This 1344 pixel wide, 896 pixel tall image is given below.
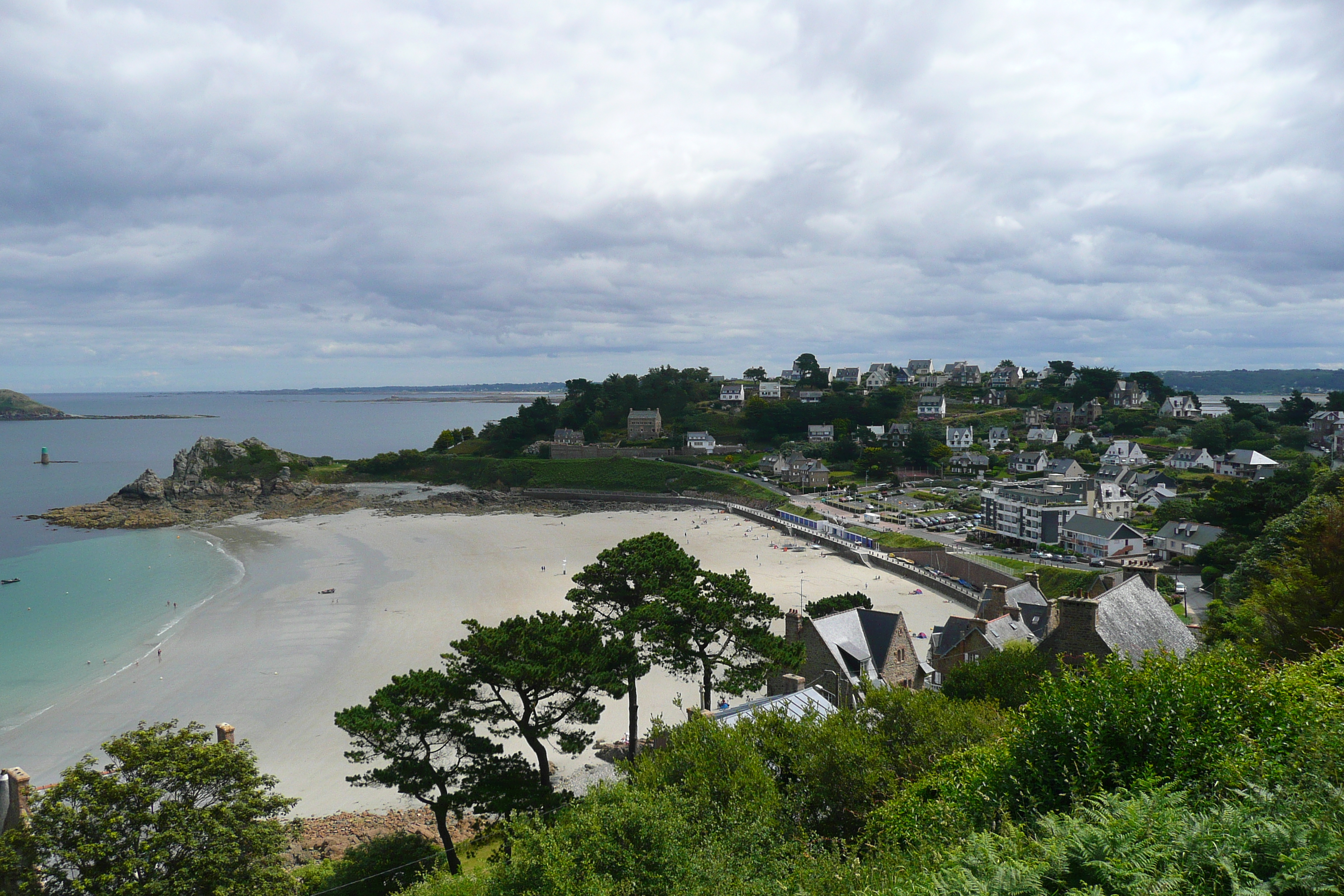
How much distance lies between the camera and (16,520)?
63656 millimetres

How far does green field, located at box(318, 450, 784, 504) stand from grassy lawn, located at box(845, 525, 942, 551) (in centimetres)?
2108

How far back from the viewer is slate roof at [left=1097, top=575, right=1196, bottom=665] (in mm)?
15906

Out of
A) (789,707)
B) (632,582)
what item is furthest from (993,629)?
(632,582)

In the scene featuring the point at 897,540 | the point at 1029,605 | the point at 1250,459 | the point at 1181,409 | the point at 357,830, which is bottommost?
the point at 357,830

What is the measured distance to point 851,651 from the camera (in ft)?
63.3

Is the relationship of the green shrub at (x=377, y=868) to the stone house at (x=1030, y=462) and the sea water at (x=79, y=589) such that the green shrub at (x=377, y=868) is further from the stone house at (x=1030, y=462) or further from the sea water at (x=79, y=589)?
the stone house at (x=1030, y=462)

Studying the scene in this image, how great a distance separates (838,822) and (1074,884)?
17.7ft

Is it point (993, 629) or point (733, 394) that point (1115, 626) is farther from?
point (733, 394)

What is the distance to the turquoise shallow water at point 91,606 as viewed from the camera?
93.2 ft

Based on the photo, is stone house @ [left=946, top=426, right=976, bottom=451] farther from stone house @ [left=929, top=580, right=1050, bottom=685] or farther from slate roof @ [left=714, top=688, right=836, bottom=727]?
slate roof @ [left=714, top=688, right=836, bottom=727]

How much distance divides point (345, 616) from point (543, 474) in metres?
53.6

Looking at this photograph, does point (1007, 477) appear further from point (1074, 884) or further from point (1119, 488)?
point (1074, 884)

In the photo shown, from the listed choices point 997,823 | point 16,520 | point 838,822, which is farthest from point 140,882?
point 16,520

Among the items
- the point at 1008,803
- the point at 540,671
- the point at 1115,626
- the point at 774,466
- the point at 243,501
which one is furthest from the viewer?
the point at 774,466
